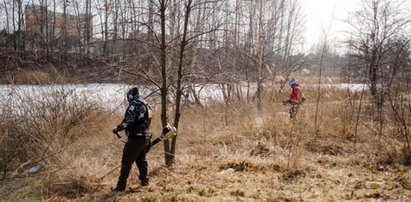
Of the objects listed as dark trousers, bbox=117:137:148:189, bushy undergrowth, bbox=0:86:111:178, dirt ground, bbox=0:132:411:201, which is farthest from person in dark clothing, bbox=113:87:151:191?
bushy undergrowth, bbox=0:86:111:178

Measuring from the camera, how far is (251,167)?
5129mm

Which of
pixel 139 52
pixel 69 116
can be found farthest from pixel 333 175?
pixel 69 116

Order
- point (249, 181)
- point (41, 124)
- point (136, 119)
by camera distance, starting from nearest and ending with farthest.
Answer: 1. point (136, 119)
2. point (249, 181)
3. point (41, 124)

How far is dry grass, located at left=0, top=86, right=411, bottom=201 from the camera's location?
13.6ft

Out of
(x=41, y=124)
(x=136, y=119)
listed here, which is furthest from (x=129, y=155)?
(x=41, y=124)

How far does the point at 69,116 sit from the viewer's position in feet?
23.3

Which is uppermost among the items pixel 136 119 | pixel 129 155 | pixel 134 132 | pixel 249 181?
pixel 136 119

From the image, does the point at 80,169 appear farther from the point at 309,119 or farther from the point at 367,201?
the point at 309,119

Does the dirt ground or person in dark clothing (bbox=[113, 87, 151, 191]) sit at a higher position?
person in dark clothing (bbox=[113, 87, 151, 191])

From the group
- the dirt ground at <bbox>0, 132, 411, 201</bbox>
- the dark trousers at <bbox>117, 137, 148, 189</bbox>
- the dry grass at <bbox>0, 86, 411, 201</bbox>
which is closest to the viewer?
the dirt ground at <bbox>0, 132, 411, 201</bbox>

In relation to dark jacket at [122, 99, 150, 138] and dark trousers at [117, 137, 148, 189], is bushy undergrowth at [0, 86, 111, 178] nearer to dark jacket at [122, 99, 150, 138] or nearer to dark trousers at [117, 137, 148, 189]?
dark trousers at [117, 137, 148, 189]

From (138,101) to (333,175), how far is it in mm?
2935

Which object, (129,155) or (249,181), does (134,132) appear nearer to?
(129,155)

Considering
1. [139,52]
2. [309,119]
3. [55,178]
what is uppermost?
[139,52]
